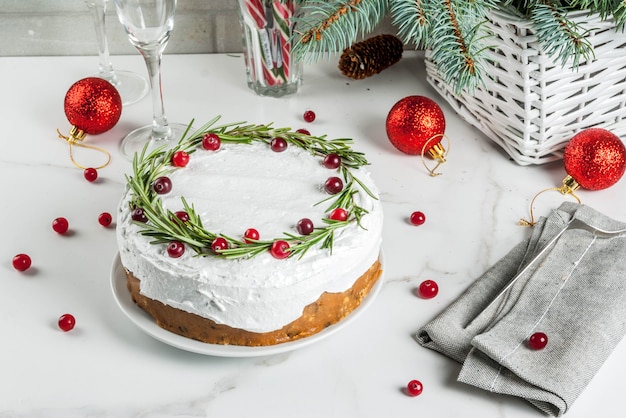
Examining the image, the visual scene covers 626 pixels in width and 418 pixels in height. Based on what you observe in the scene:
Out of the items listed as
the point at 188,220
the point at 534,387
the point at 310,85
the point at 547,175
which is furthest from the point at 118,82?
the point at 534,387

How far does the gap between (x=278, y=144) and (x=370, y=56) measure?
0.43 meters

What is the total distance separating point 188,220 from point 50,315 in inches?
8.4

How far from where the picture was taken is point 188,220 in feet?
2.98

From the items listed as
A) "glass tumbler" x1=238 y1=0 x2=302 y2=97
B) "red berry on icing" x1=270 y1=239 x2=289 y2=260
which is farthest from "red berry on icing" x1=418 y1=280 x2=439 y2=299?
"glass tumbler" x1=238 y1=0 x2=302 y2=97

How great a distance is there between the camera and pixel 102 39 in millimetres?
1390

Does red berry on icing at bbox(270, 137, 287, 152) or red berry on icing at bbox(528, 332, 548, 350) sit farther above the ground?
red berry on icing at bbox(270, 137, 287, 152)

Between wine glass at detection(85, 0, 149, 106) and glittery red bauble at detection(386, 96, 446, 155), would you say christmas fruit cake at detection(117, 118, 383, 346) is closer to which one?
glittery red bauble at detection(386, 96, 446, 155)

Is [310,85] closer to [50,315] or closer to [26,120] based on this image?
[26,120]

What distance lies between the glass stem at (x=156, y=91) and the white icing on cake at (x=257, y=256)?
0.24 m

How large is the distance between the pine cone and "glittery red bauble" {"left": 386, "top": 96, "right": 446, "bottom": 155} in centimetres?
18

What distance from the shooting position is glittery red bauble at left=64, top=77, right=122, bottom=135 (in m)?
1.25

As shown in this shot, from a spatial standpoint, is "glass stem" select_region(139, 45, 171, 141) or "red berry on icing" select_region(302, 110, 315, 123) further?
"red berry on icing" select_region(302, 110, 315, 123)

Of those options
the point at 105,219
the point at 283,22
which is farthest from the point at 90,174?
the point at 283,22

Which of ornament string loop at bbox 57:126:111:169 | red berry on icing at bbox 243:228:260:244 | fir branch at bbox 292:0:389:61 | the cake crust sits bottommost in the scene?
ornament string loop at bbox 57:126:111:169
